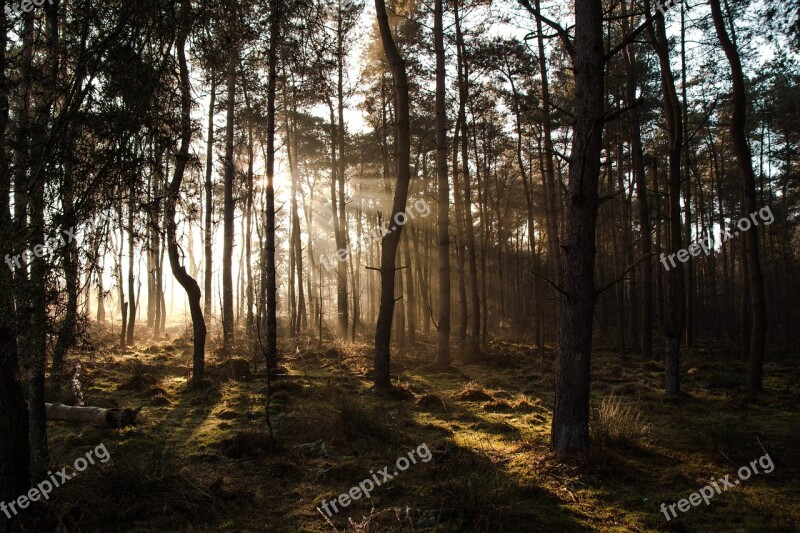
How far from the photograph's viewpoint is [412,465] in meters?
5.23

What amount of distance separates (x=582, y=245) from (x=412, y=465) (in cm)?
301

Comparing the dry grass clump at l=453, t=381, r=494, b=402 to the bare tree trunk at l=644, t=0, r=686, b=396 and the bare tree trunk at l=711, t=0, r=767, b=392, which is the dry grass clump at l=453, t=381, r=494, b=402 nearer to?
the bare tree trunk at l=644, t=0, r=686, b=396

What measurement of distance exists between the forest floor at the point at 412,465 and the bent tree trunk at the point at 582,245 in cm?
43

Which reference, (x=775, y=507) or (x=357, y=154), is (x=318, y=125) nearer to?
(x=357, y=154)

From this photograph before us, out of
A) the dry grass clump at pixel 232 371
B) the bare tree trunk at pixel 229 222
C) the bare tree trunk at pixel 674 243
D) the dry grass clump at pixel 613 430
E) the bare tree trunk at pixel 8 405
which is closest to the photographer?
the bare tree trunk at pixel 8 405

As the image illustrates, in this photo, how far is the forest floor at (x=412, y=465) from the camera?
12.9ft

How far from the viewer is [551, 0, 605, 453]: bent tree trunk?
5.17 m

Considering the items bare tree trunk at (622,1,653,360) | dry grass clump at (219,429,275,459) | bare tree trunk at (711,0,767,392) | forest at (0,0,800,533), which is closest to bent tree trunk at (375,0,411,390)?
forest at (0,0,800,533)

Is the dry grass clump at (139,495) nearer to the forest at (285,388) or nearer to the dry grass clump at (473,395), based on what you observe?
the forest at (285,388)

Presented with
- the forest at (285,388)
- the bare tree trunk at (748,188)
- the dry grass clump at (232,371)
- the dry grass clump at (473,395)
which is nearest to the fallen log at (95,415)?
the forest at (285,388)

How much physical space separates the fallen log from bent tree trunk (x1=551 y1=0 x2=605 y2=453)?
5.68 m

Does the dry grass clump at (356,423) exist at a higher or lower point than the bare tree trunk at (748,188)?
lower

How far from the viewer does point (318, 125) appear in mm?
21594

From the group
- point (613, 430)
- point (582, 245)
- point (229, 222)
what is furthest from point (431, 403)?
point (229, 222)
